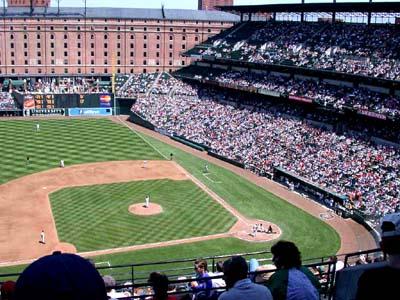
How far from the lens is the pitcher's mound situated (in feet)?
129

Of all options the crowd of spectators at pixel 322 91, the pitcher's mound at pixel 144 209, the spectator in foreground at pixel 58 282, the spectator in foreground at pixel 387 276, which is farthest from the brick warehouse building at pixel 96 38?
the spectator in foreground at pixel 58 282

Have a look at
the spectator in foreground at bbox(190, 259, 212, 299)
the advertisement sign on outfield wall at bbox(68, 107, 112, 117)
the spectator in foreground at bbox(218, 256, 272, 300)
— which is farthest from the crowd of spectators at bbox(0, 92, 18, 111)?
the spectator in foreground at bbox(218, 256, 272, 300)

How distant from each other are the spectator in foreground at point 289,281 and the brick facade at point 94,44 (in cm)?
9544

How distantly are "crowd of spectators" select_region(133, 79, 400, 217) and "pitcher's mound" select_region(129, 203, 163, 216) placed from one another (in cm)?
1423

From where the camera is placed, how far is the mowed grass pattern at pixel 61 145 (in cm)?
5391

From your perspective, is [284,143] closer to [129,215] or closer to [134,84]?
[129,215]

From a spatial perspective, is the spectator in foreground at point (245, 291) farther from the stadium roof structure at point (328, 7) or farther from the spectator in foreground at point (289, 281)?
the stadium roof structure at point (328, 7)

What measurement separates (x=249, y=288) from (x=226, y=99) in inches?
2777

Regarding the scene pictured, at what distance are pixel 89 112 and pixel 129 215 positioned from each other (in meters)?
49.2

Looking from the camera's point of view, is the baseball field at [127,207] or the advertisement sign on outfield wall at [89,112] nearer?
the baseball field at [127,207]

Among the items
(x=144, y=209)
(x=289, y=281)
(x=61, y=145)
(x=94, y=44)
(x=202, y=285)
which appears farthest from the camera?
(x=94, y=44)

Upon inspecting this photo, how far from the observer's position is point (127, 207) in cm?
4056

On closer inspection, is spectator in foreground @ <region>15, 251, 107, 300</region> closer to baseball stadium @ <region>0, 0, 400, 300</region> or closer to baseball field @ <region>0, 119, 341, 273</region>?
baseball stadium @ <region>0, 0, 400, 300</region>

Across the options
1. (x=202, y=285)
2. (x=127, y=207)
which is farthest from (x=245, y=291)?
(x=127, y=207)
